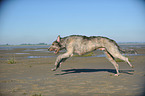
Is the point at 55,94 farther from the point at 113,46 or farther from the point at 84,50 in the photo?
the point at 113,46

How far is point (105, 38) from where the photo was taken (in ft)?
34.0

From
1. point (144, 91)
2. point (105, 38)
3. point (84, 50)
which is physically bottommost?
point (144, 91)

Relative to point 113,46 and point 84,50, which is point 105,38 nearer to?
point 113,46

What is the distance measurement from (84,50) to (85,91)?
3948 millimetres

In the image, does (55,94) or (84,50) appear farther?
(84,50)

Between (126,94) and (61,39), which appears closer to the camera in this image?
(126,94)

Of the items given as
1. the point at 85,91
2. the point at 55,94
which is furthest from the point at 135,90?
the point at 55,94

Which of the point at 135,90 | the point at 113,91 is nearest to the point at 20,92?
the point at 113,91

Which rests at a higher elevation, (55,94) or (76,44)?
(76,44)

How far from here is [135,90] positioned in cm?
670

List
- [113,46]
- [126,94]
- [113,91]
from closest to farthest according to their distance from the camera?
[126,94] < [113,91] < [113,46]

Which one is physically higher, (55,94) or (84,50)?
(84,50)

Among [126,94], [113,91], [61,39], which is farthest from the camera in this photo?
[61,39]

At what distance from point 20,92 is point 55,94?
1449mm
